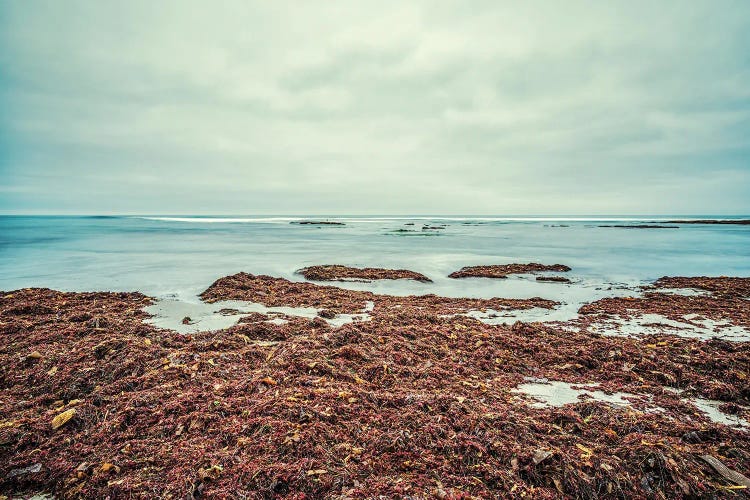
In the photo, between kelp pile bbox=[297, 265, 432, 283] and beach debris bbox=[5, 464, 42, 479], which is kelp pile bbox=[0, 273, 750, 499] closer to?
beach debris bbox=[5, 464, 42, 479]

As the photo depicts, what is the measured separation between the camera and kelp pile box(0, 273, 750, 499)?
2.81 m

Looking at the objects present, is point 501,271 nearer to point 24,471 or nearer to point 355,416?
point 355,416

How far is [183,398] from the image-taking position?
12.6 ft

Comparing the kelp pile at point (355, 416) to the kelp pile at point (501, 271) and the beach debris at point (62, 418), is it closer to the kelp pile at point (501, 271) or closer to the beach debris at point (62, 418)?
the beach debris at point (62, 418)

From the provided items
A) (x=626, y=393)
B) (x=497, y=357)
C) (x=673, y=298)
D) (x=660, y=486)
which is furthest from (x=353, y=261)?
(x=660, y=486)

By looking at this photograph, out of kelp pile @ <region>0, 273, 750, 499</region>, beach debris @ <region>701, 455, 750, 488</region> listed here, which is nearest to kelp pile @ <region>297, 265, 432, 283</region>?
kelp pile @ <region>0, 273, 750, 499</region>

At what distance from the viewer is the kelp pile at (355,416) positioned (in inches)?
111

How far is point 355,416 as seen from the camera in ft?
11.7

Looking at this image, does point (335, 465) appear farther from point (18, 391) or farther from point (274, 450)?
point (18, 391)

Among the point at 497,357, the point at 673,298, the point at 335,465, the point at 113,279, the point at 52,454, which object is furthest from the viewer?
the point at 113,279

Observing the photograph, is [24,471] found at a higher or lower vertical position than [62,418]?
lower

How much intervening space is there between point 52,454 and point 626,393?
6039mm

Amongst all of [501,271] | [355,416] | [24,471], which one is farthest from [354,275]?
[24,471]

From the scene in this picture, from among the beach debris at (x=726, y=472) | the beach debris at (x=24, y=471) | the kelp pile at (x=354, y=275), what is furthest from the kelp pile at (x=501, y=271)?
the beach debris at (x=24, y=471)
